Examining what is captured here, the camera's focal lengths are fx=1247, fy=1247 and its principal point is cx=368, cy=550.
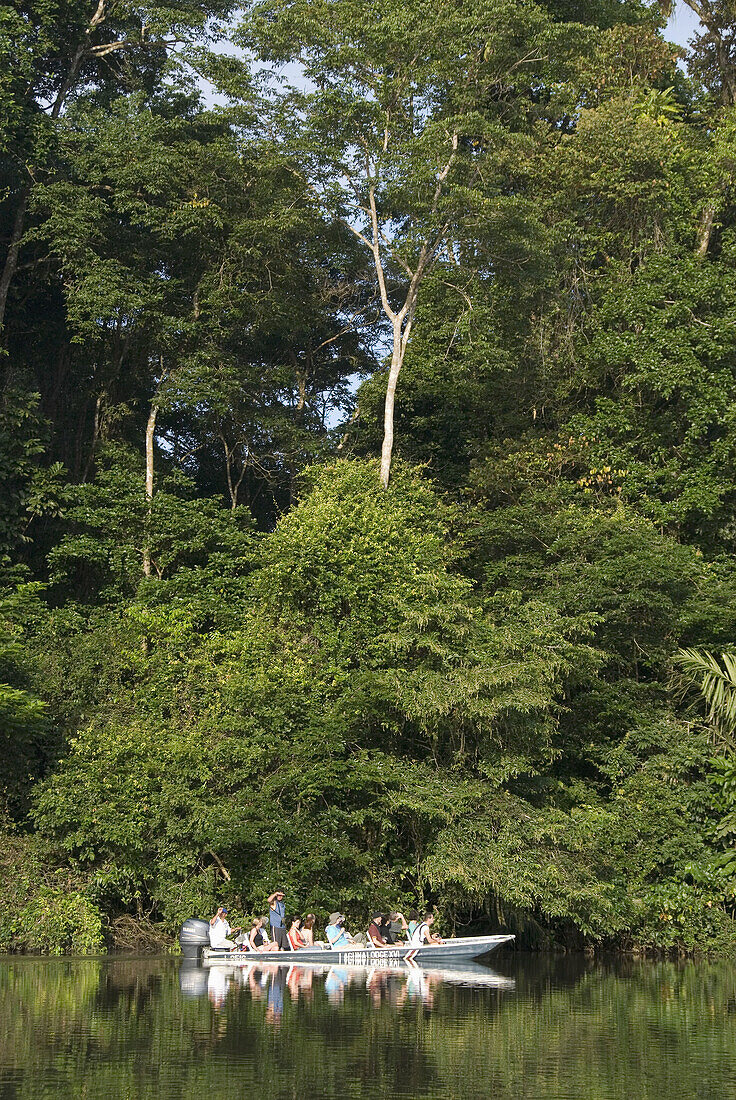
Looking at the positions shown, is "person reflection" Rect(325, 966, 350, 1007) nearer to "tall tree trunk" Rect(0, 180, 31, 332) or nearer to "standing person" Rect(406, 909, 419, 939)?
"standing person" Rect(406, 909, 419, 939)

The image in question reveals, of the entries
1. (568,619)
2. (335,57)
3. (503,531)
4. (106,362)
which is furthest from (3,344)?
(568,619)

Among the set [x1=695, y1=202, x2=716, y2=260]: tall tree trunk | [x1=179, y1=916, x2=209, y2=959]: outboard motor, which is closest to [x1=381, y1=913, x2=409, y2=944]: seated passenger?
[x1=179, y1=916, x2=209, y2=959]: outboard motor

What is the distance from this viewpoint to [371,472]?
93.1 ft

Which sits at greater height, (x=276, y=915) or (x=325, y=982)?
(x=276, y=915)

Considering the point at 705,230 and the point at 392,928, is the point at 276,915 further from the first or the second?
the point at 705,230

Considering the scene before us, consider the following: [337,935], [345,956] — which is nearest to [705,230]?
[337,935]

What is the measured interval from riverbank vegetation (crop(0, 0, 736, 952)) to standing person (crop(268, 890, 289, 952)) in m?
0.67

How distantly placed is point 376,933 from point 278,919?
1.62m

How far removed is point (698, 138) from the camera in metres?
33.3

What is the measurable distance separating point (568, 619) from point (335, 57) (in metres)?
14.7

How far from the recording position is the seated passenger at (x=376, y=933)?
790 inches

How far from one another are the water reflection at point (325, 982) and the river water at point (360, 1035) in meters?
0.04

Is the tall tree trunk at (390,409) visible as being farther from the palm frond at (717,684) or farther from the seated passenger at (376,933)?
the seated passenger at (376,933)

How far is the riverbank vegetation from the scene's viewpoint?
22.2 m
